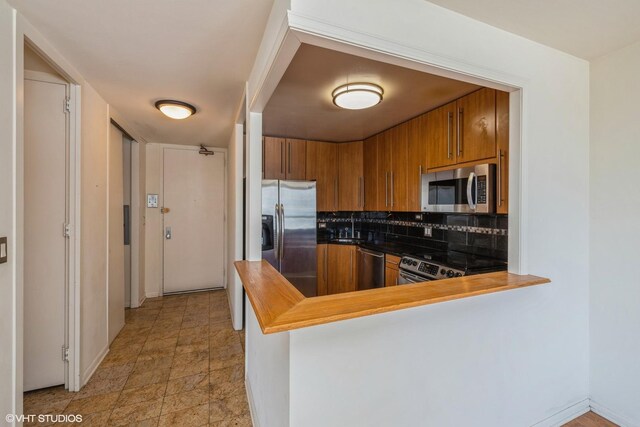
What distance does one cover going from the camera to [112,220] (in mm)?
2820

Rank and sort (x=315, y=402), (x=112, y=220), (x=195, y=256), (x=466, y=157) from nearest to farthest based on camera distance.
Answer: (x=315, y=402), (x=466, y=157), (x=112, y=220), (x=195, y=256)

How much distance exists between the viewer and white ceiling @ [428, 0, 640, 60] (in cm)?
138

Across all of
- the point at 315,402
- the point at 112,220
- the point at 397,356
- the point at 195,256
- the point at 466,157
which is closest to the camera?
the point at 315,402

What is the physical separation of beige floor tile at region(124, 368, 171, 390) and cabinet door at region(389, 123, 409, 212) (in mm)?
2819

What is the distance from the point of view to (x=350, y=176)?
4152mm

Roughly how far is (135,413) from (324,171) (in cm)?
327

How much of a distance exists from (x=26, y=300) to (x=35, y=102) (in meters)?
1.41

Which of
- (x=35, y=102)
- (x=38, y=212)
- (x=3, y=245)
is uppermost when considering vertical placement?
(x=35, y=102)

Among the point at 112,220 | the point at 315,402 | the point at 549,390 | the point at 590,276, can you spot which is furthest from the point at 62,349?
the point at 590,276

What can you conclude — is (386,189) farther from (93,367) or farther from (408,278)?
(93,367)

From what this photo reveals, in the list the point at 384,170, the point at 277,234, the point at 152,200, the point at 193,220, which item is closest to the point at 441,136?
the point at 384,170

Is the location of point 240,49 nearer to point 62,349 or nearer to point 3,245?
point 3,245

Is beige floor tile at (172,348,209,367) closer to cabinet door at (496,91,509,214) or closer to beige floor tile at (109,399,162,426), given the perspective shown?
beige floor tile at (109,399,162,426)

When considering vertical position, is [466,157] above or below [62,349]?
above
